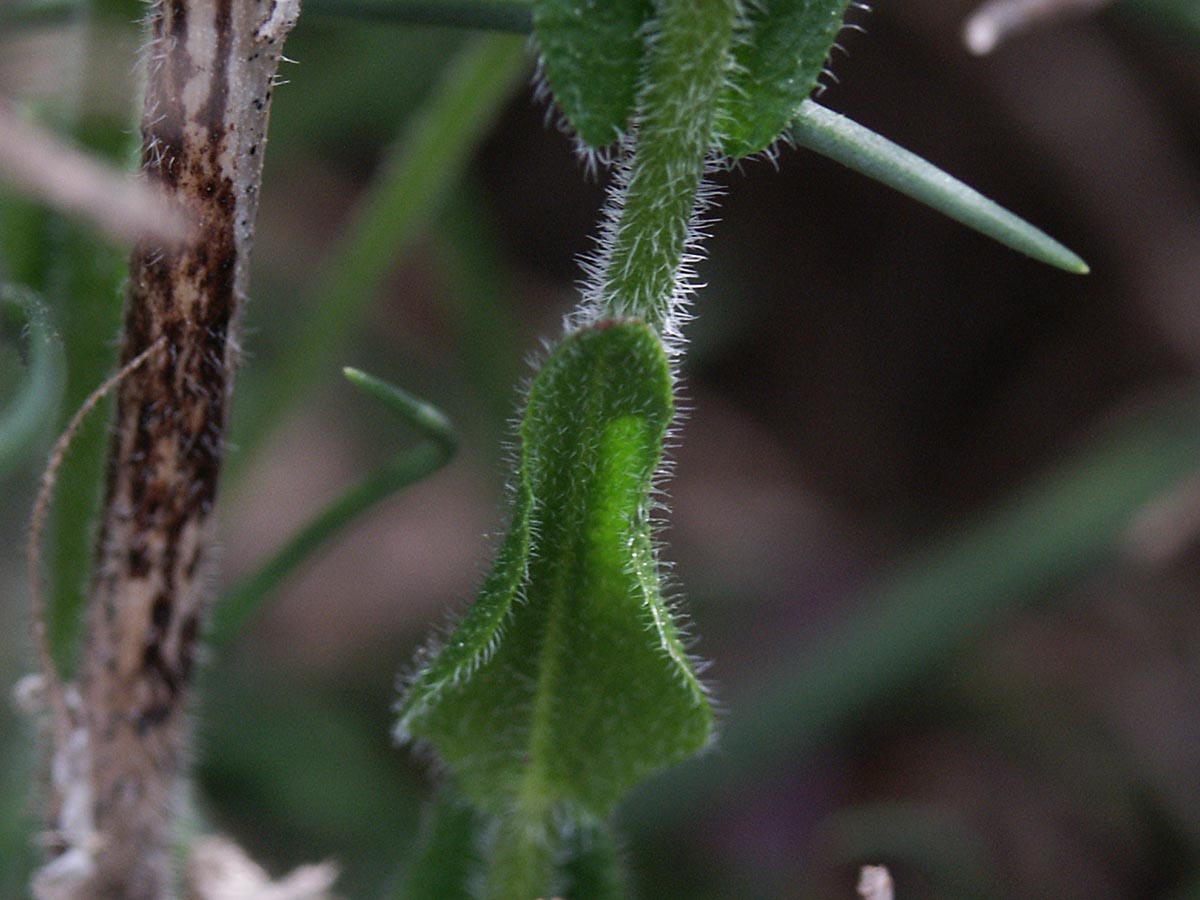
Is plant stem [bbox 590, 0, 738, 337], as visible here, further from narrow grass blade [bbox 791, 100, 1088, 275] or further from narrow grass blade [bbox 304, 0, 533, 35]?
narrow grass blade [bbox 304, 0, 533, 35]

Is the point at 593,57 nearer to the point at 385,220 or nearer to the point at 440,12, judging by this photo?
the point at 440,12

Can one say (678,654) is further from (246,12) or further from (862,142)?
(246,12)

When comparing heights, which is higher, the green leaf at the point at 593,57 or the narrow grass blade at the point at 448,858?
→ the green leaf at the point at 593,57

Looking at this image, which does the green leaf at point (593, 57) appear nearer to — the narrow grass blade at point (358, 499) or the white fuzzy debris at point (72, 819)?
the narrow grass blade at point (358, 499)

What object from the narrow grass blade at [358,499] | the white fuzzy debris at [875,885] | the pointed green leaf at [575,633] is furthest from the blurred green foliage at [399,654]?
the white fuzzy debris at [875,885]

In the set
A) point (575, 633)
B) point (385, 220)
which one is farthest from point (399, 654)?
point (575, 633)

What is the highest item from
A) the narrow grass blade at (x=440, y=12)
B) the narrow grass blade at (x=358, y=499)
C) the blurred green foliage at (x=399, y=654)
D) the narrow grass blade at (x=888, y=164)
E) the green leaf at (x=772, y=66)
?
the green leaf at (x=772, y=66)
